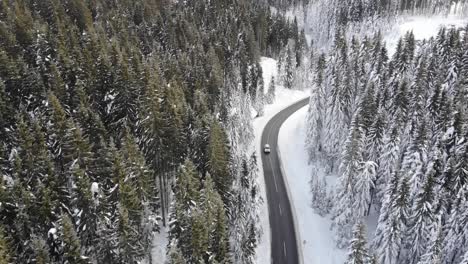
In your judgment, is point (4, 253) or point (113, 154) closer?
point (4, 253)

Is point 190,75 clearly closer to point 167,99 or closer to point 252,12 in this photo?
point 167,99

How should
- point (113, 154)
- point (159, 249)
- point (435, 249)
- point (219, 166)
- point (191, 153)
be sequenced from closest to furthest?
point (435, 249) < point (113, 154) < point (159, 249) < point (219, 166) < point (191, 153)

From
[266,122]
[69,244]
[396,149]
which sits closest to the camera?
[69,244]

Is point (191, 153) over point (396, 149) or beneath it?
beneath

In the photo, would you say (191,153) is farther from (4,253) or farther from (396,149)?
(396,149)

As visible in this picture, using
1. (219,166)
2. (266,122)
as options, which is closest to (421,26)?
(266,122)

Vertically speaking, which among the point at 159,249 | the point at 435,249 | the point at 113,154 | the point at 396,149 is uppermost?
the point at 113,154

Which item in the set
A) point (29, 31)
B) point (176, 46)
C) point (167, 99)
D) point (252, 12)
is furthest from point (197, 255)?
point (252, 12)
